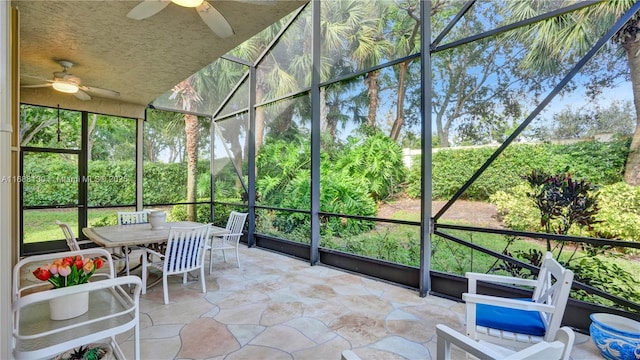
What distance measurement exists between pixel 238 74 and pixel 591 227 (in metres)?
6.16

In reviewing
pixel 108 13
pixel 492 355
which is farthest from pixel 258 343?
pixel 108 13

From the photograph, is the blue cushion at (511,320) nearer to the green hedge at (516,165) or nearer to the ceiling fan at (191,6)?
the green hedge at (516,165)

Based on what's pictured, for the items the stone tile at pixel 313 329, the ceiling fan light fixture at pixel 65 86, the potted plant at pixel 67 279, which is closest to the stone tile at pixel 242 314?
the stone tile at pixel 313 329

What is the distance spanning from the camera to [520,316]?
1.90 meters

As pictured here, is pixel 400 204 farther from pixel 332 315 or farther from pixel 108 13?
pixel 108 13

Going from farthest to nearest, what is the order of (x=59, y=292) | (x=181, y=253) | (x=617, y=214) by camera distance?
(x=181, y=253), (x=617, y=214), (x=59, y=292)

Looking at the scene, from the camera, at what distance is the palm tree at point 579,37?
8.68 ft

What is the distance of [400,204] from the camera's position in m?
4.45

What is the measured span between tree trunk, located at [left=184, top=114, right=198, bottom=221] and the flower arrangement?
5232 millimetres

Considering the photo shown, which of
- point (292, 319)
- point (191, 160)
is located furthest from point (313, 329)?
point (191, 160)

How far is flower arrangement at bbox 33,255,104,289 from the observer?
5.52 ft

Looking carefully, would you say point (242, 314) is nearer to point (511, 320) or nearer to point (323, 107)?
point (511, 320)

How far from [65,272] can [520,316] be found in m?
2.78

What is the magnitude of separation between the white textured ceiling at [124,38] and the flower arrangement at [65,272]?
2.12 m
